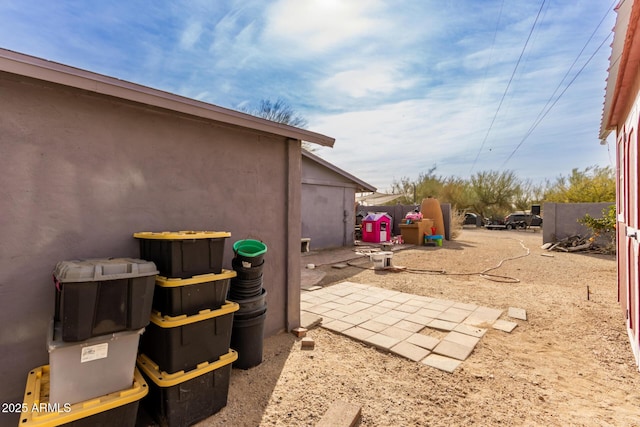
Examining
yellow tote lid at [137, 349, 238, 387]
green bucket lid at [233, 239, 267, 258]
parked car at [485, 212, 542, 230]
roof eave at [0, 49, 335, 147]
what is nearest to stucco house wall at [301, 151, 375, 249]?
roof eave at [0, 49, 335, 147]

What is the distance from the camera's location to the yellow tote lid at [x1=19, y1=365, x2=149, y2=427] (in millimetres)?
1579

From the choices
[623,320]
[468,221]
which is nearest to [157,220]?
[623,320]

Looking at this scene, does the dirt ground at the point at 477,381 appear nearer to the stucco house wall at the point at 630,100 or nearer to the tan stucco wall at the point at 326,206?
the stucco house wall at the point at 630,100

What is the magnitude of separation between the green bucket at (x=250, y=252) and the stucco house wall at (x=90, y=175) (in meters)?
0.41

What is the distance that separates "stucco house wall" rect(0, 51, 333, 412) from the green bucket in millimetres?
410

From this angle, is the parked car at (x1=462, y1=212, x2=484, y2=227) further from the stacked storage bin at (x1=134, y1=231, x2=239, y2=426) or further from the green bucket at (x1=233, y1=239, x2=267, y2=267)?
the stacked storage bin at (x1=134, y1=231, x2=239, y2=426)

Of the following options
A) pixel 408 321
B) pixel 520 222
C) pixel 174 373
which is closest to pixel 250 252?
pixel 174 373

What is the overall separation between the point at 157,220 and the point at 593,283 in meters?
8.97

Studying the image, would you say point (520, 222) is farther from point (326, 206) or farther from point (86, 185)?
point (86, 185)

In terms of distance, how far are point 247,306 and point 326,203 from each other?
917 cm

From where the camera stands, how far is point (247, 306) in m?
2.97

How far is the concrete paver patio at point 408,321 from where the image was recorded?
137 inches

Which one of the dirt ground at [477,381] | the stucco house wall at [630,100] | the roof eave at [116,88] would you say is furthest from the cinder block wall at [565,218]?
the roof eave at [116,88]

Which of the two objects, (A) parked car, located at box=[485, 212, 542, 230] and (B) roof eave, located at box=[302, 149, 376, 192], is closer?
(B) roof eave, located at box=[302, 149, 376, 192]
